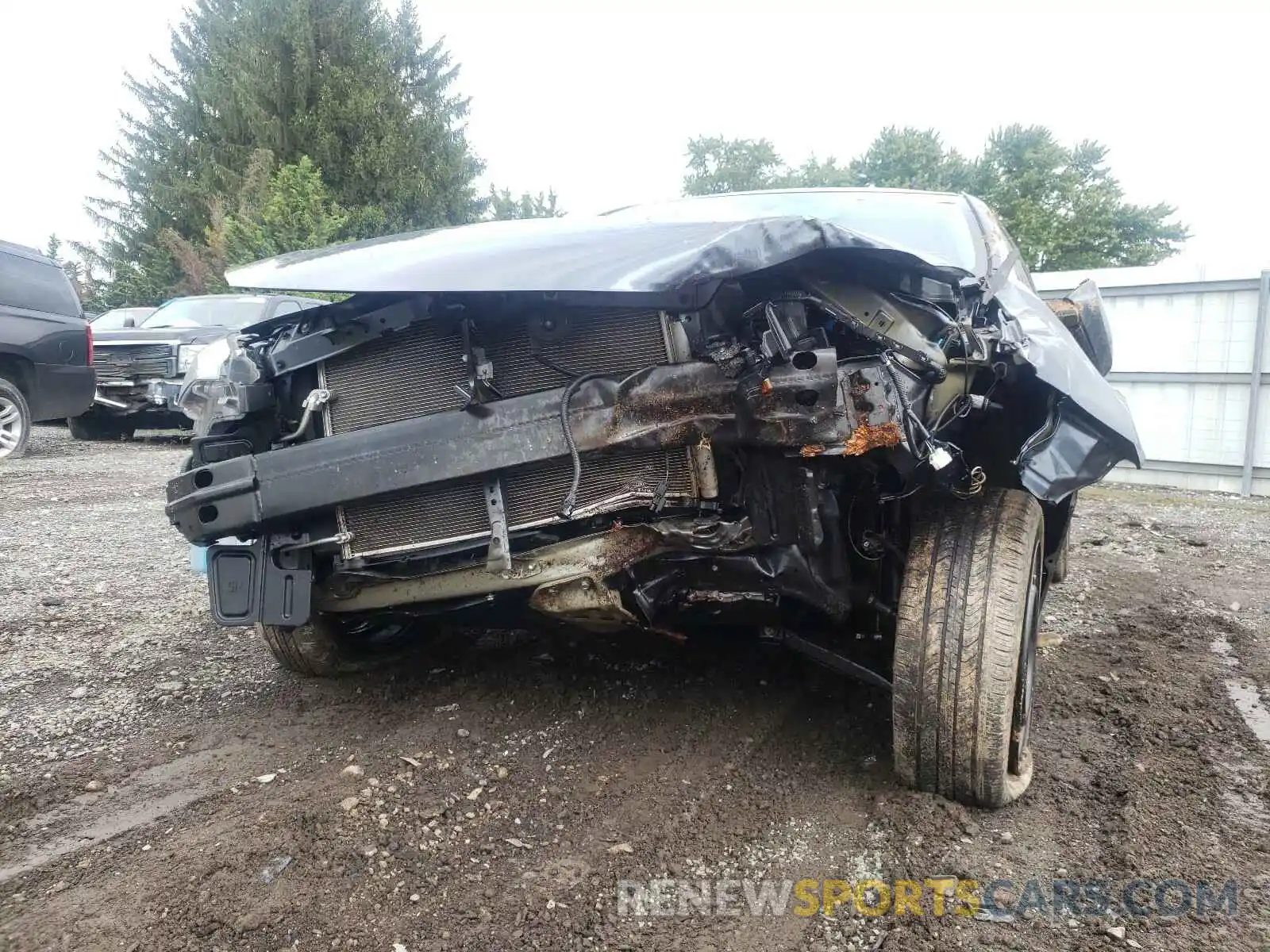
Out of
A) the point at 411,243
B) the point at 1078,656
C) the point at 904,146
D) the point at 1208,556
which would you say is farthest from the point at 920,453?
the point at 904,146

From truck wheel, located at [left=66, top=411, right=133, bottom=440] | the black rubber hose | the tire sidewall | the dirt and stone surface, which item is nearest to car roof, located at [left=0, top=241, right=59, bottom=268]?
the tire sidewall

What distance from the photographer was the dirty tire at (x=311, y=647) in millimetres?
2869

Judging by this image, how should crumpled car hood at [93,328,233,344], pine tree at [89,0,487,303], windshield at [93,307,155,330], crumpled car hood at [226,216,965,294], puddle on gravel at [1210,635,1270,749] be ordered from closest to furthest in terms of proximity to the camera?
1. crumpled car hood at [226,216,965,294]
2. puddle on gravel at [1210,635,1270,749]
3. crumpled car hood at [93,328,233,344]
4. windshield at [93,307,155,330]
5. pine tree at [89,0,487,303]

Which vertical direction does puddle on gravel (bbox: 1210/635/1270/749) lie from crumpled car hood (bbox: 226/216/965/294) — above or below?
below

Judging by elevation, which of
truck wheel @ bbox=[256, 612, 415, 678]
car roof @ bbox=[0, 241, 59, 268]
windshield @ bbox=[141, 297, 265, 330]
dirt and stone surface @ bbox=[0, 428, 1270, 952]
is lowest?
dirt and stone surface @ bbox=[0, 428, 1270, 952]

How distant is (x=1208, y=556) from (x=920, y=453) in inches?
178

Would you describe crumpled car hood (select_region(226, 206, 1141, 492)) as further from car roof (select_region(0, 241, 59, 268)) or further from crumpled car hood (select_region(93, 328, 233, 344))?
crumpled car hood (select_region(93, 328, 233, 344))

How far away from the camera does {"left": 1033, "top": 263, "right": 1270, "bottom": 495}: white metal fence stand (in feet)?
26.6

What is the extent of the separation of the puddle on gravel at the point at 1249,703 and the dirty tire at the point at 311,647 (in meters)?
2.95

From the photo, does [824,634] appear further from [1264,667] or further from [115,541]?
[115,541]

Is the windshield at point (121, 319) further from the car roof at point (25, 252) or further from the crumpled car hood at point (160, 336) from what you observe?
the car roof at point (25, 252)

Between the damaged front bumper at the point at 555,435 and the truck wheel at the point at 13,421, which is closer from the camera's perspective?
the damaged front bumper at the point at 555,435

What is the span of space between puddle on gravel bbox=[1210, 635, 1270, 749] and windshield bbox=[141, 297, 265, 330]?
29.4ft

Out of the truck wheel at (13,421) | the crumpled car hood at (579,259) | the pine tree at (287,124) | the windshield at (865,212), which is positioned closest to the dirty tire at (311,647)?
the crumpled car hood at (579,259)
